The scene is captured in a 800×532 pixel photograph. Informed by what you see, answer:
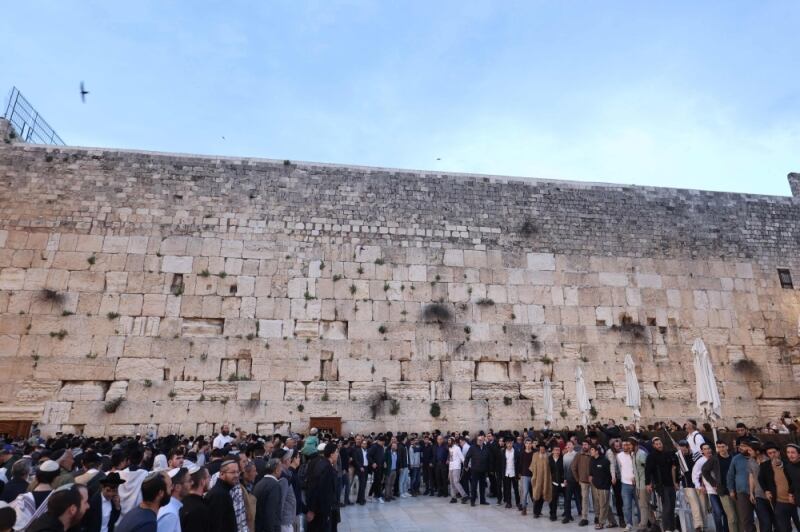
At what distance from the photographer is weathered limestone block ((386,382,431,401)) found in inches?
515

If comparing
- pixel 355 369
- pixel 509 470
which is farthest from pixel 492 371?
pixel 509 470

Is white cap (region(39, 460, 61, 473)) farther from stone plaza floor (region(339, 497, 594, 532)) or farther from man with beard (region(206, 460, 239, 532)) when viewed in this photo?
stone plaza floor (region(339, 497, 594, 532))

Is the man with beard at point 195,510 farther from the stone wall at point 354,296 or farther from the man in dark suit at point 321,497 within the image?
the stone wall at point 354,296

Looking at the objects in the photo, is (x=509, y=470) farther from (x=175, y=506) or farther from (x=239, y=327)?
(x=239, y=327)

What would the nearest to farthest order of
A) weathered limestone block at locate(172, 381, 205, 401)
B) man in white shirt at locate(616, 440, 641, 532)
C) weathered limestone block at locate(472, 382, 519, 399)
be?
man in white shirt at locate(616, 440, 641, 532), weathered limestone block at locate(172, 381, 205, 401), weathered limestone block at locate(472, 382, 519, 399)

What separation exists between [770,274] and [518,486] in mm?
12403

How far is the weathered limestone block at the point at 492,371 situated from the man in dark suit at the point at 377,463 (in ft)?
12.8

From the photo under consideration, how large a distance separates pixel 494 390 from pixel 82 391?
10234mm

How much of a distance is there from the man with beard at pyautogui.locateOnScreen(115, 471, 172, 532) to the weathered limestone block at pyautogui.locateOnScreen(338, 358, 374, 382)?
977 centimetres

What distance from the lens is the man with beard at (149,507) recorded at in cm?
300

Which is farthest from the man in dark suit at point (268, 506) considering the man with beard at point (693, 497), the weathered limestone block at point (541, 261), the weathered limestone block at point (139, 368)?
the weathered limestone block at point (541, 261)

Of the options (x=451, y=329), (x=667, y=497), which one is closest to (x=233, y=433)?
(x=451, y=329)

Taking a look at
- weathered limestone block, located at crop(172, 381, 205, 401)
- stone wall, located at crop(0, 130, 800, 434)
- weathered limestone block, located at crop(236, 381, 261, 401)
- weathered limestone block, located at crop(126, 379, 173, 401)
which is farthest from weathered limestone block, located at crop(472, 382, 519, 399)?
weathered limestone block, located at crop(126, 379, 173, 401)

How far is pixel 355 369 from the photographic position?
13148 mm
